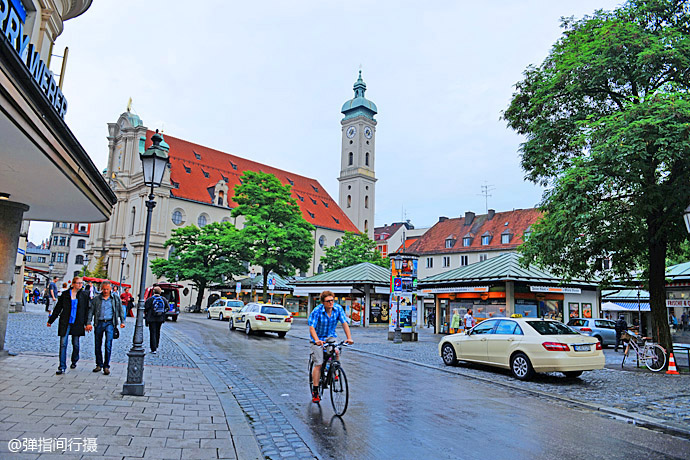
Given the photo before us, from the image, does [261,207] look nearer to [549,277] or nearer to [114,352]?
[549,277]

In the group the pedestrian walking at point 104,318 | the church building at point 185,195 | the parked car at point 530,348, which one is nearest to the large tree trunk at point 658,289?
the parked car at point 530,348

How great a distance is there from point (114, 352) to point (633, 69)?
54.4ft

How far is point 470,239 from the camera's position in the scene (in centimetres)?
6638

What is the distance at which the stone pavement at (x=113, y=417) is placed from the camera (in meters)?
5.15

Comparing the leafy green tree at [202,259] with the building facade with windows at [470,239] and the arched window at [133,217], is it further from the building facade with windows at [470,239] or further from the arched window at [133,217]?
the building facade with windows at [470,239]

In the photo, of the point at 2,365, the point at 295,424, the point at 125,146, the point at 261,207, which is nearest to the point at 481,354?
the point at 295,424

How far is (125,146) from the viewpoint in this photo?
75.4 meters

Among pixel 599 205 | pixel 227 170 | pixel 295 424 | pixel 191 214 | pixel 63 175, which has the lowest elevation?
pixel 295 424

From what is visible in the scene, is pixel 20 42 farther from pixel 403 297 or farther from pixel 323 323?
pixel 403 297

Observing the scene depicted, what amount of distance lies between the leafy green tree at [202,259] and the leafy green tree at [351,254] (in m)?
13.1

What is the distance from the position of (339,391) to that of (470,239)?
61.2m

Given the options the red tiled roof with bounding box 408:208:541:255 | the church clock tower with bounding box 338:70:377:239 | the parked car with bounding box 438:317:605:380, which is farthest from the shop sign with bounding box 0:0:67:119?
the church clock tower with bounding box 338:70:377:239

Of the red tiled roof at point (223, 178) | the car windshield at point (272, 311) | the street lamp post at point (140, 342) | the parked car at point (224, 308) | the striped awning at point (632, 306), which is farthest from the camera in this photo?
the red tiled roof at point (223, 178)

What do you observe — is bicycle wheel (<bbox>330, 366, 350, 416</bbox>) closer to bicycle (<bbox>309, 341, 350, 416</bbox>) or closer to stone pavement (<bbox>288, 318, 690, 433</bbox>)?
bicycle (<bbox>309, 341, 350, 416</bbox>)
